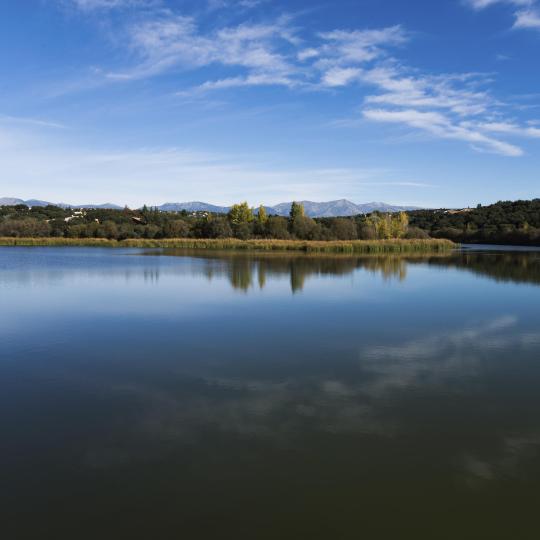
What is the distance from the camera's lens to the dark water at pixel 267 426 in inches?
153

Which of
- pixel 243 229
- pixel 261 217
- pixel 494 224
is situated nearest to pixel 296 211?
pixel 261 217

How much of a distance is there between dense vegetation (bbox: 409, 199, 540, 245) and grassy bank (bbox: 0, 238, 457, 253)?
→ 2710cm

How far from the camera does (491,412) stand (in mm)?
5992

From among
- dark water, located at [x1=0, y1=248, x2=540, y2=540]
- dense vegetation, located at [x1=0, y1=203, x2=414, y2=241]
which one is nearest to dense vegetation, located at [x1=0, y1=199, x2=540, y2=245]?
dense vegetation, located at [x1=0, y1=203, x2=414, y2=241]

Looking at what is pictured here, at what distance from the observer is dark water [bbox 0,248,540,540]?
388 cm

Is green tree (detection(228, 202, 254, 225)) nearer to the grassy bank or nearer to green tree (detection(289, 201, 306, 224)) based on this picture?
green tree (detection(289, 201, 306, 224))

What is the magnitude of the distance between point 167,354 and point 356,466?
4.75 m

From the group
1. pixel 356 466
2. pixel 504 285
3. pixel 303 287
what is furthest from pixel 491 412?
pixel 504 285

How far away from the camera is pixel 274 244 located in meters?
45.0

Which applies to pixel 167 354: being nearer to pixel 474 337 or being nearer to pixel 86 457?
pixel 86 457

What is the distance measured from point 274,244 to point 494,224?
211 feet

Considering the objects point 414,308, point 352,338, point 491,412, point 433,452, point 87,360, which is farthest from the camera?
point 414,308

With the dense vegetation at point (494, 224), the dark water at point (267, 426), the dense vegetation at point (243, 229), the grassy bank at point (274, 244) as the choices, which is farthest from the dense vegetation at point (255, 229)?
the dark water at point (267, 426)

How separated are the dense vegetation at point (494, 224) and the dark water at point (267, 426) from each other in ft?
237
